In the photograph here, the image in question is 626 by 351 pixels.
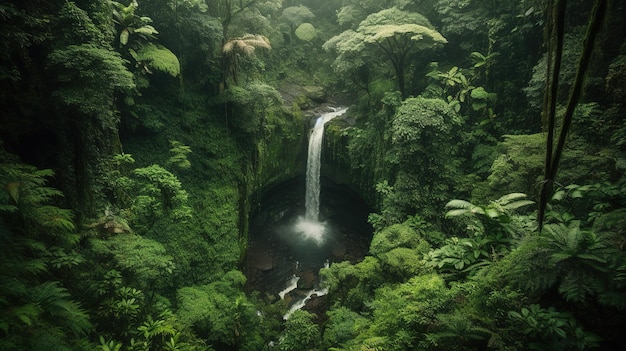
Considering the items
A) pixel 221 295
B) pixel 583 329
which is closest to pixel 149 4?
pixel 221 295

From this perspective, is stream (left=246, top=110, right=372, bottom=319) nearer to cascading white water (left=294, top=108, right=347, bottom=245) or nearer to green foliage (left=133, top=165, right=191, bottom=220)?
cascading white water (left=294, top=108, right=347, bottom=245)

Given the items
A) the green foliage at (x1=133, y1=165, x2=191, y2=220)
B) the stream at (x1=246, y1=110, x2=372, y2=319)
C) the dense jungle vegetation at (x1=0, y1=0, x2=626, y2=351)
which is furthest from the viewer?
the stream at (x1=246, y1=110, x2=372, y2=319)

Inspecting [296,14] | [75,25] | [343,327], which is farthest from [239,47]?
[296,14]

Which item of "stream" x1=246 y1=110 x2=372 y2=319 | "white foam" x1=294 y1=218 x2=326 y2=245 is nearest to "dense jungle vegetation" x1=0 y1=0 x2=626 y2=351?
"stream" x1=246 y1=110 x2=372 y2=319

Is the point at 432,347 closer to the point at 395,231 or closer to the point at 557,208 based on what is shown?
the point at 557,208

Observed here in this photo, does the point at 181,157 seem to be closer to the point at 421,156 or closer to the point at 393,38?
the point at 421,156

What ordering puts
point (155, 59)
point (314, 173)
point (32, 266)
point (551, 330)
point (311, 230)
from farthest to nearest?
1. point (314, 173)
2. point (311, 230)
3. point (155, 59)
4. point (32, 266)
5. point (551, 330)
